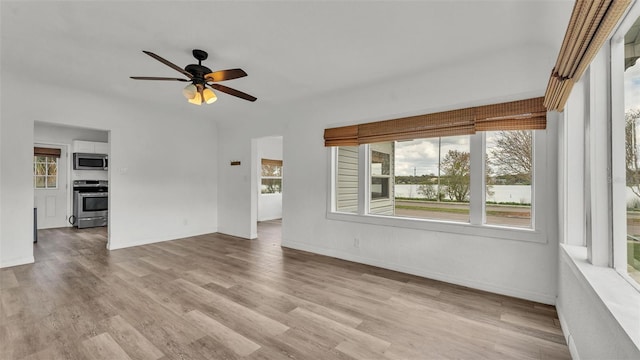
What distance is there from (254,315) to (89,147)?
24.4ft

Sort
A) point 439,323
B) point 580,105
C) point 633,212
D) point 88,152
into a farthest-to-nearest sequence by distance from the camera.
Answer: point 88,152
point 439,323
point 580,105
point 633,212

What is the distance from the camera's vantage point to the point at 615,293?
1.30m

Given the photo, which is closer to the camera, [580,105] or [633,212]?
[633,212]

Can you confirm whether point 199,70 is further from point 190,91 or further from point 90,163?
point 90,163

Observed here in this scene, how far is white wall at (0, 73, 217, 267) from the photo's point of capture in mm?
3771

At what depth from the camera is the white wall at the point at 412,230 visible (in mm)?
2734

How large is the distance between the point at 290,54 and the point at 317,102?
1.52 meters

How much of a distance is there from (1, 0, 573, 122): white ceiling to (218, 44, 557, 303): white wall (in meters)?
0.21

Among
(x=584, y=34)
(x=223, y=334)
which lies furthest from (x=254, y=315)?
(x=584, y=34)

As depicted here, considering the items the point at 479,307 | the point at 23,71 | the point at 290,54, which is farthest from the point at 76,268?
the point at 479,307

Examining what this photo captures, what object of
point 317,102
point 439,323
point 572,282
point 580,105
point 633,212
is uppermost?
point 317,102

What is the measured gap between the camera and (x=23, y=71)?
3.51 metres

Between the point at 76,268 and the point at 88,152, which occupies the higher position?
the point at 88,152

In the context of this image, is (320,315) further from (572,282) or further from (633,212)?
(633,212)
